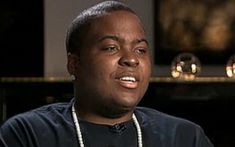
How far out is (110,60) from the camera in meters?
1.21

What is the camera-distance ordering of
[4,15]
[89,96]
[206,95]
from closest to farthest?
[89,96] → [206,95] → [4,15]

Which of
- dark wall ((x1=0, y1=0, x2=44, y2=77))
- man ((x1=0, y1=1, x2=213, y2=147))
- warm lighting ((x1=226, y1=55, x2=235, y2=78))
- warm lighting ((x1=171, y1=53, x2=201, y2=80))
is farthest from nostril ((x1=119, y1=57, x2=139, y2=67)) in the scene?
dark wall ((x1=0, y1=0, x2=44, y2=77))

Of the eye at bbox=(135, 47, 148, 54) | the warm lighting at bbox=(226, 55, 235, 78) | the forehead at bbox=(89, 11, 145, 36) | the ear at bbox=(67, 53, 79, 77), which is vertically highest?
the forehead at bbox=(89, 11, 145, 36)

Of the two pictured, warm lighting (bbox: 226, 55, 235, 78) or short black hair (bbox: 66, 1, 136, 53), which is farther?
warm lighting (bbox: 226, 55, 235, 78)

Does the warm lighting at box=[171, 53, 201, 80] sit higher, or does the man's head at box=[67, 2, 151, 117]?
the man's head at box=[67, 2, 151, 117]

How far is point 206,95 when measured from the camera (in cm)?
324

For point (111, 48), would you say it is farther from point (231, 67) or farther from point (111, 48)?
point (231, 67)

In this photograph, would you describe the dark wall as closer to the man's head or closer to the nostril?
the man's head

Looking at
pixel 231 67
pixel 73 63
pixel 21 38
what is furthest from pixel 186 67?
pixel 73 63

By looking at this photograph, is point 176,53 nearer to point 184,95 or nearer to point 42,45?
point 184,95

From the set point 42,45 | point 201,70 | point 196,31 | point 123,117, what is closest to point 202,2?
point 196,31

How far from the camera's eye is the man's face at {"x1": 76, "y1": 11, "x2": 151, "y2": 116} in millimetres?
1214

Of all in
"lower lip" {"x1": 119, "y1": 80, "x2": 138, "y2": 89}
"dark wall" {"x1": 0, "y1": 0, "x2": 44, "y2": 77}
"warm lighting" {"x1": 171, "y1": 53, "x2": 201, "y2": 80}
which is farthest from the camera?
"dark wall" {"x1": 0, "y1": 0, "x2": 44, "y2": 77}

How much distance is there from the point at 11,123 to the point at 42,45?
2.30 metres
